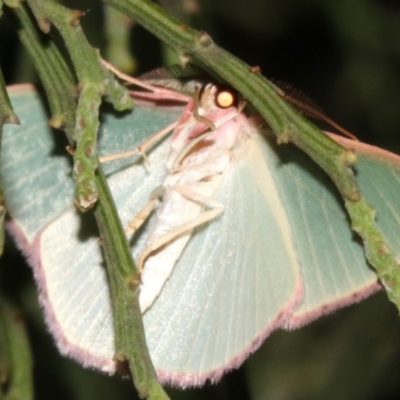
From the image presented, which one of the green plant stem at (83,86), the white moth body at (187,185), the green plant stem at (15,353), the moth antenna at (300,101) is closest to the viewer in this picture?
the green plant stem at (83,86)

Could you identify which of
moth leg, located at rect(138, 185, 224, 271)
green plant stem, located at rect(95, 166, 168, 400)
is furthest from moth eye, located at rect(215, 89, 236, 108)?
green plant stem, located at rect(95, 166, 168, 400)

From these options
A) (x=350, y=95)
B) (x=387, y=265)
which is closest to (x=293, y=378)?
(x=350, y=95)

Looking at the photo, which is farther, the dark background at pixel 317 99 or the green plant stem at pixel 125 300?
the dark background at pixel 317 99

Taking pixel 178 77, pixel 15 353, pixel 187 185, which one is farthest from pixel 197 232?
pixel 15 353

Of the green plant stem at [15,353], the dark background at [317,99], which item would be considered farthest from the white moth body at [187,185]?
the dark background at [317,99]

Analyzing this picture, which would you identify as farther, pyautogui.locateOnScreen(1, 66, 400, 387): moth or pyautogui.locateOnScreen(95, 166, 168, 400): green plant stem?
pyautogui.locateOnScreen(1, 66, 400, 387): moth

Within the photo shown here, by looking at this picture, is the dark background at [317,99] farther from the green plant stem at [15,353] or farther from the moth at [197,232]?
the moth at [197,232]

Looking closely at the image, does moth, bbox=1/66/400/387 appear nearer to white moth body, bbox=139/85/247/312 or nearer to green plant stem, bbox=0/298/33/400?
white moth body, bbox=139/85/247/312
